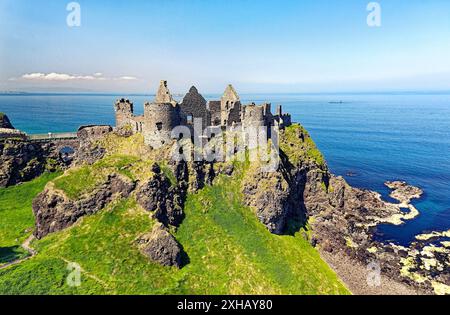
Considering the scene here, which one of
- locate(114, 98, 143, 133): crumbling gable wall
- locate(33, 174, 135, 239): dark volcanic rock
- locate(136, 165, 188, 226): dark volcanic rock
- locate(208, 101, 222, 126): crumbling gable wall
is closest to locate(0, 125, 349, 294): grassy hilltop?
locate(33, 174, 135, 239): dark volcanic rock

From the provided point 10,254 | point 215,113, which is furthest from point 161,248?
point 215,113

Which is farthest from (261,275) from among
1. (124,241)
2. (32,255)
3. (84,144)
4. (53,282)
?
(84,144)

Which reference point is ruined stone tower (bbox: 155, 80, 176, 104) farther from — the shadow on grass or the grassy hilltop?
the shadow on grass

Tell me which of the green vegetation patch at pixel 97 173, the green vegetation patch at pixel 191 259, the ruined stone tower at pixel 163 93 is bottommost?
the green vegetation patch at pixel 191 259

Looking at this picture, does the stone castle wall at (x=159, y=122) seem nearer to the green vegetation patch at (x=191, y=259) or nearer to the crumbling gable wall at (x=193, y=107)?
the crumbling gable wall at (x=193, y=107)

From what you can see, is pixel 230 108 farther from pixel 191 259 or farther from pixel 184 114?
pixel 191 259

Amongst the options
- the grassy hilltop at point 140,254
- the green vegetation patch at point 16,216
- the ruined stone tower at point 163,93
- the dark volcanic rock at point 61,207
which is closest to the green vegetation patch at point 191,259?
the grassy hilltop at point 140,254
